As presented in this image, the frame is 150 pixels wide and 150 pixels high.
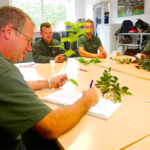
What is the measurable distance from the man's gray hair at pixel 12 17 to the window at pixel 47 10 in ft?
20.5

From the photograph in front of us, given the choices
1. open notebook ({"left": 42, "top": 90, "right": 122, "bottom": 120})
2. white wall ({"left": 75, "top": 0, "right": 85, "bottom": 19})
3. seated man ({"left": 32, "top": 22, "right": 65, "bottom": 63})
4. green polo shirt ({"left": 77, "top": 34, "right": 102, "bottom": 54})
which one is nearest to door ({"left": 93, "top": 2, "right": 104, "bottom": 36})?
white wall ({"left": 75, "top": 0, "right": 85, "bottom": 19})

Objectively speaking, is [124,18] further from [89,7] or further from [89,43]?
[89,43]

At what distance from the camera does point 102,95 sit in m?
1.17

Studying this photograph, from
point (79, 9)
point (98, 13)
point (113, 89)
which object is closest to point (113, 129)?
point (113, 89)

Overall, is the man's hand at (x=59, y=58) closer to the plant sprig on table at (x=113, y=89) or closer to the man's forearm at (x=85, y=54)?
the man's forearm at (x=85, y=54)

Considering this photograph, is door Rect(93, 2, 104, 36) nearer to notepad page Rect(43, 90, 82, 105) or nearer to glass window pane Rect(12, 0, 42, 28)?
glass window pane Rect(12, 0, 42, 28)

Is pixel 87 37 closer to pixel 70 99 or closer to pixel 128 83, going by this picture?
pixel 128 83

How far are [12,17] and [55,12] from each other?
683 centimetres

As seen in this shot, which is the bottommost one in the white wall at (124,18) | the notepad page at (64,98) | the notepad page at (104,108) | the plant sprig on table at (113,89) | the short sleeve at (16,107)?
the notepad page at (104,108)

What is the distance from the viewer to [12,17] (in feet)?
2.77

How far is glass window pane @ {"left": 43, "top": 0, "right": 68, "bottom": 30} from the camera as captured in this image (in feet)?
23.0

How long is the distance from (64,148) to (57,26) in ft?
22.8

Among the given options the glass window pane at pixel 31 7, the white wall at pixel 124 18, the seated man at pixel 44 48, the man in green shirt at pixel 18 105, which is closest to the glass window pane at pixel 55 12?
the glass window pane at pixel 31 7

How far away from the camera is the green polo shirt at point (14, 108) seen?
617mm
